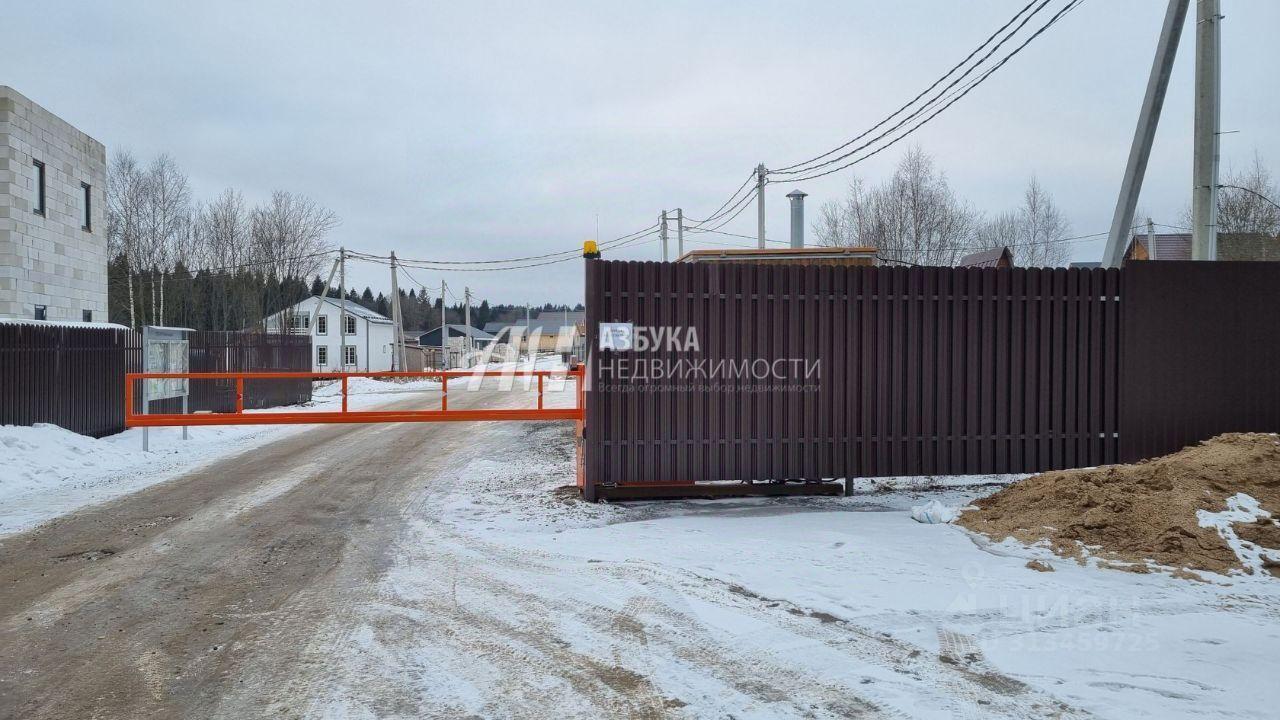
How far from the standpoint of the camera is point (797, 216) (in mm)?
26422

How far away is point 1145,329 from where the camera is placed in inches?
343

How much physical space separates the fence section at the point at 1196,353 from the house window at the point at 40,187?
2367 cm

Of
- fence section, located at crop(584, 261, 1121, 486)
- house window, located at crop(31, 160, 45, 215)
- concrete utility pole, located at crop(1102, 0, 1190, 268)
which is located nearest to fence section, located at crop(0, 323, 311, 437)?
house window, located at crop(31, 160, 45, 215)

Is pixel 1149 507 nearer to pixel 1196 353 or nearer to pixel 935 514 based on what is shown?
pixel 935 514

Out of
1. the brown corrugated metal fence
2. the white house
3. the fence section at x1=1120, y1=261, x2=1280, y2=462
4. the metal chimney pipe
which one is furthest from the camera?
the white house

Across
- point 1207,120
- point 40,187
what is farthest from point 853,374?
point 40,187

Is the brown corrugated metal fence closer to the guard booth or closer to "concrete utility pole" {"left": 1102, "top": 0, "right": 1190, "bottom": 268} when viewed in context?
the guard booth

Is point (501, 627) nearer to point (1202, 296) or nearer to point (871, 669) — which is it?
point (871, 669)

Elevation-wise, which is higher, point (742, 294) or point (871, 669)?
point (742, 294)

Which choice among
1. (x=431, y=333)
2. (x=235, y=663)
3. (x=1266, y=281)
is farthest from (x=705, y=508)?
(x=431, y=333)

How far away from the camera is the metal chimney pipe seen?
26.1 m

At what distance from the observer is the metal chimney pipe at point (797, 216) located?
2612 cm

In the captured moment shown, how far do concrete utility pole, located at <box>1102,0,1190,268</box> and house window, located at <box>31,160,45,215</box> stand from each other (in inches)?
936

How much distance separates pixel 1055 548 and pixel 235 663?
19.4 ft
